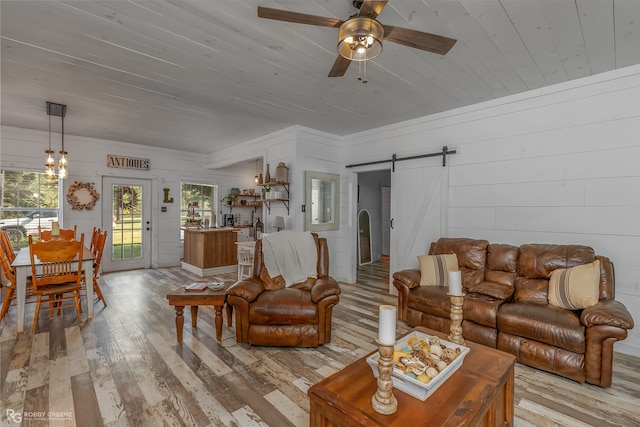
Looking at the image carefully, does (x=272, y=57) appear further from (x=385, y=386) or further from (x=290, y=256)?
(x=385, y=386)

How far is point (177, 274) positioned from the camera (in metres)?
5.73

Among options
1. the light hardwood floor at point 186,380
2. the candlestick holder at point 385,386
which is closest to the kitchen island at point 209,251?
the light hardwood floor at point 186,380

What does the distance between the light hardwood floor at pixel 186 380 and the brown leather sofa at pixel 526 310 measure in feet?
0.64

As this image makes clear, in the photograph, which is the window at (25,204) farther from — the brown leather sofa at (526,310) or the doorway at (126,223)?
the brown leather sofa at (526,310)

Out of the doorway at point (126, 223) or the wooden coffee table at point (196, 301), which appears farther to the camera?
the doorway at point (126, 223)

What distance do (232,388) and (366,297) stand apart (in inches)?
104

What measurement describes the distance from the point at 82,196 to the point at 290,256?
483cm

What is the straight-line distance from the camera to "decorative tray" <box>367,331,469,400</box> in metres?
1.38

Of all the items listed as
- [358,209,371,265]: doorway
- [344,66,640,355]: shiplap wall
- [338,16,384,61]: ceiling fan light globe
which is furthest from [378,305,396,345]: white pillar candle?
[358,209,371,265]: doorway

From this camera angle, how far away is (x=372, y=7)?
1594mm

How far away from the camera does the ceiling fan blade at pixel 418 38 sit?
1.74 metres

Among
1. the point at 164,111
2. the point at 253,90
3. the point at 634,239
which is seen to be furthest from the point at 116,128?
the point at 634,239

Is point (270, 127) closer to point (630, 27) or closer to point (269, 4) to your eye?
point (269, 4)

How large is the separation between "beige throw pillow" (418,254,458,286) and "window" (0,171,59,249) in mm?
6448
